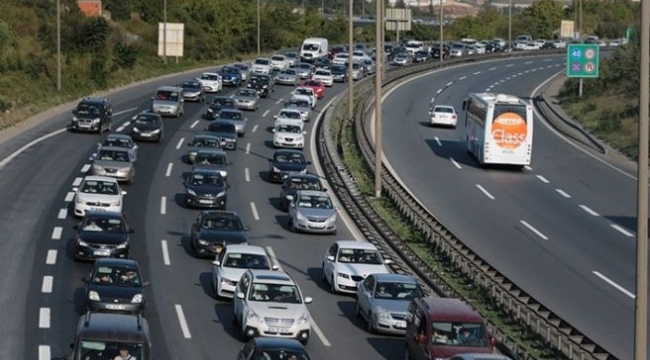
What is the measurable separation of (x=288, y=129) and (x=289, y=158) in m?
8.89

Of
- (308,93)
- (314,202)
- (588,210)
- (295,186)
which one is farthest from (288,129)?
(314,202)

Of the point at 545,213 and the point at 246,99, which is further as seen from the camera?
the point at 246,99

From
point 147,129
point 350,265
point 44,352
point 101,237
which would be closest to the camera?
point 44,352

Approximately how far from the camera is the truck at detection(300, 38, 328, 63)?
407 ft

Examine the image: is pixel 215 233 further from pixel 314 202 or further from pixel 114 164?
pixel 114 164

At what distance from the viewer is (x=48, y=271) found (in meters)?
37.2

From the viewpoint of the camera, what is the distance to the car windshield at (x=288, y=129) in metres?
65.6

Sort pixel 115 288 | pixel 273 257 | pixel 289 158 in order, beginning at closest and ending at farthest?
pixel 115 288
pixel 273 257
pixel 289 158

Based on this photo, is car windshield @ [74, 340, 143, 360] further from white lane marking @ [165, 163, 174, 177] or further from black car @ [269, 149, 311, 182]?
white lane marking @ [165, 163, 174, 177]

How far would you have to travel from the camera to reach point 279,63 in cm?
11238

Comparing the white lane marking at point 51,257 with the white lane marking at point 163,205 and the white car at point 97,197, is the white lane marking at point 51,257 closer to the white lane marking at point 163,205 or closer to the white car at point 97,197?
the white car at point 97,197

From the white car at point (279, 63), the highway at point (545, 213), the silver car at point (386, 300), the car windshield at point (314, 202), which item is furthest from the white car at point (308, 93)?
the silver car at point (386, 300)

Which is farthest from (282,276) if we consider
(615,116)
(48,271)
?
(615,116)

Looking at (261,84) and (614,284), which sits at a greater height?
(261,84)
